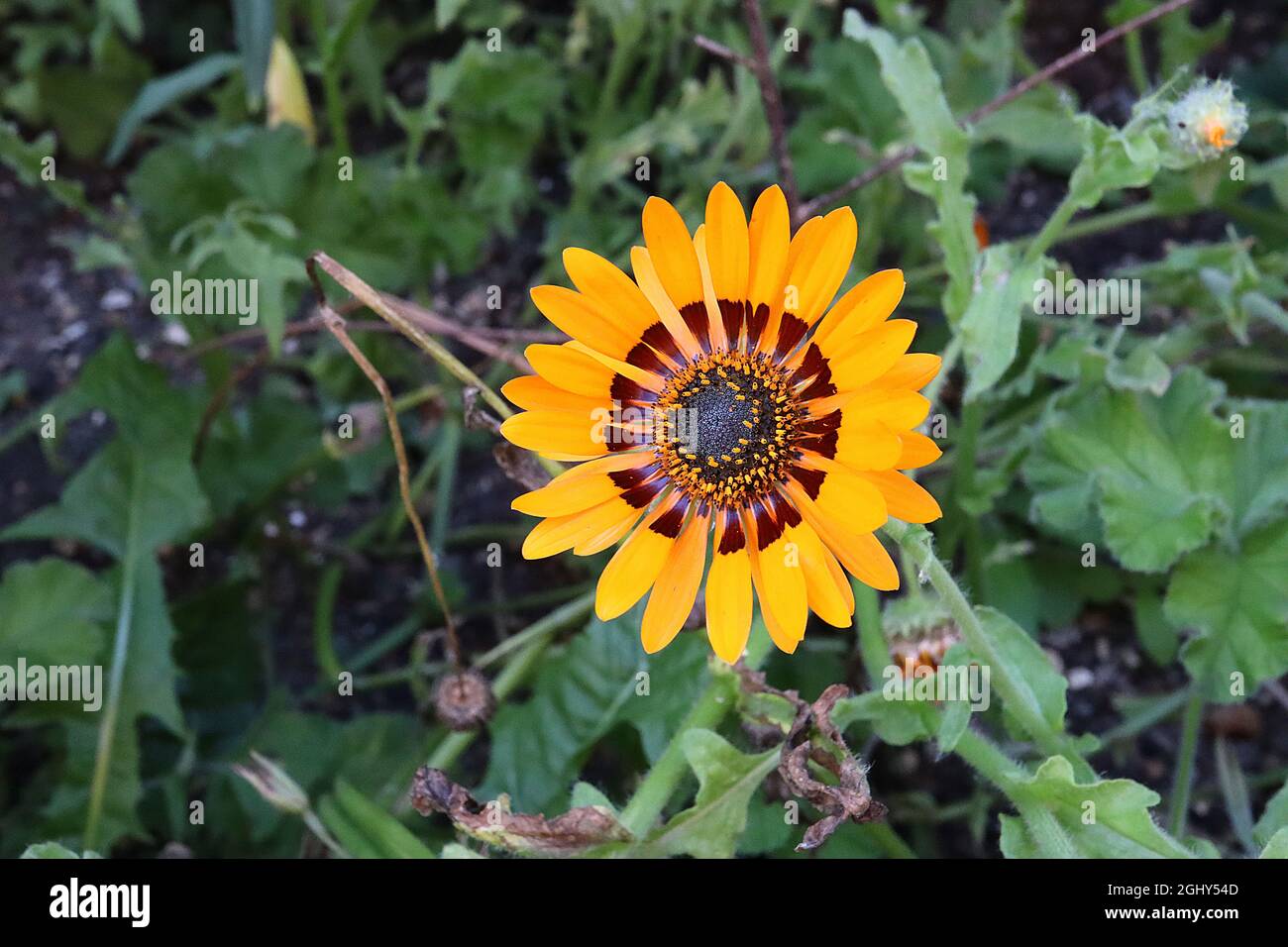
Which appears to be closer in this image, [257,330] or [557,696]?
[557,696]

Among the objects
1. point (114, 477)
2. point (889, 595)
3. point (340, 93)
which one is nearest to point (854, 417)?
point (889, 595)

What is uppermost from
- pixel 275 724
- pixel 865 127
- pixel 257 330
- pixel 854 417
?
pixel 865 127

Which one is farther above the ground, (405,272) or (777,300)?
(405,272)

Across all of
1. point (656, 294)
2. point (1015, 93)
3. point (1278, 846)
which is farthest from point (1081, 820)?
point (1015, 93)

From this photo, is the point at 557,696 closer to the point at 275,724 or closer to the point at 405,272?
the point at 275,724

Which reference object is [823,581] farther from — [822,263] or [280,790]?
[280,790]

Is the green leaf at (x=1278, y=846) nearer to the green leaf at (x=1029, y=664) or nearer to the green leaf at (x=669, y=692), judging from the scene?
the green leaf at (x=1029, y=664)
